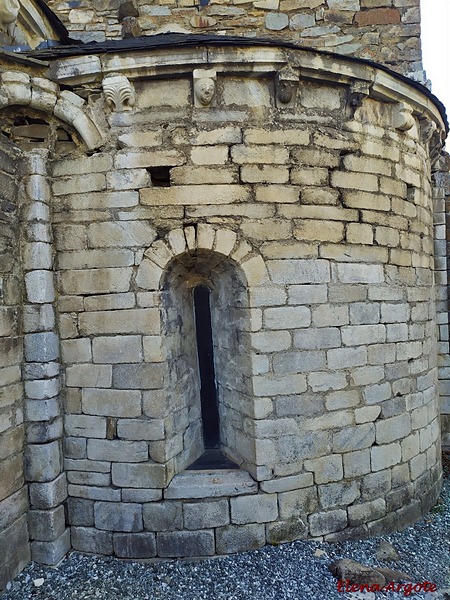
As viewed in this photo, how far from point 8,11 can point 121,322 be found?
311 centimetres

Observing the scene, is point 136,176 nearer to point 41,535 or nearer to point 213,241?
point 213,241

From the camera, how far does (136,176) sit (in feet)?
12.9

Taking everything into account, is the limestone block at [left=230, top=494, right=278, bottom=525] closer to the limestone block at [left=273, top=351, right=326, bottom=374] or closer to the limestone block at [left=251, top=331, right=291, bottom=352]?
the limestone block at [left=273, top=351, right=326, bottom=374]

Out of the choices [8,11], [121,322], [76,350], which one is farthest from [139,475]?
[8,11]

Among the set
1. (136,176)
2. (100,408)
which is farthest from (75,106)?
(100,408)

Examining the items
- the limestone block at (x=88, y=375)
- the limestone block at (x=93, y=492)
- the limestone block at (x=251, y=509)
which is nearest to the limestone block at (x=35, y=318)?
the limestone block at (x=88, y=375)

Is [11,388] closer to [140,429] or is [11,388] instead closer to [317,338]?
[140,429]

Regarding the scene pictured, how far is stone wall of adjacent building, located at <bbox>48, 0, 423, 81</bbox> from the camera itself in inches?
249

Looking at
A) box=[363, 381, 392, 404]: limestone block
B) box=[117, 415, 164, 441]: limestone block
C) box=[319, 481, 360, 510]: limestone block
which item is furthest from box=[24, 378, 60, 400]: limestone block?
box=[363, 381, 392, 404]: limestone block

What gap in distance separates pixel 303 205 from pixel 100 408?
2.51 m

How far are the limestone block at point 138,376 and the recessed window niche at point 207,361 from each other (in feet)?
0.53

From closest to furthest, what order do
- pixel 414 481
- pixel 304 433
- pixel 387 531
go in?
pixel 304 433
pixel 387 531
pixel 414 481

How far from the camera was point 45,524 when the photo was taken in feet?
12.6

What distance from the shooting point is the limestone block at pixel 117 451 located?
12.8ft
